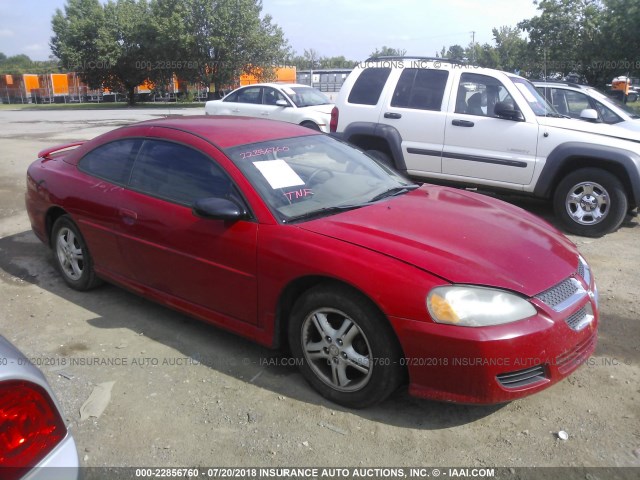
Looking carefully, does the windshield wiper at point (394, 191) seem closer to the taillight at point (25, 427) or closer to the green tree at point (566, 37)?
the taillight at point (25, 427)

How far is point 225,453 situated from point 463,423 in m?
1.28

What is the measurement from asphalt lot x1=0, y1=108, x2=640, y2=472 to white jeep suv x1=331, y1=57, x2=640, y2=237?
2243 mm

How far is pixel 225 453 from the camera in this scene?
2.76 metres

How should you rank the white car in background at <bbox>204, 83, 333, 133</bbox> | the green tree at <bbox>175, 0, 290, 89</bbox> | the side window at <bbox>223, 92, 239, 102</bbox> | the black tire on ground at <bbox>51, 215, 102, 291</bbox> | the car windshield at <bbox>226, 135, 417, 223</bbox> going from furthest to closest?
1. the green tree at <bbox>175, 0, 290, 89</bbox>
2. the side window at <bbox>223, 92, 239, 102</bbox>
3. the white car in background at <bbox>204, 83, 333, 133</bbox>
4. the black tire on ground at <bbox>51, 215, 102, 291</bbox>
5. the car windshield at <bbox>226, 135, 417, 223</bbox>

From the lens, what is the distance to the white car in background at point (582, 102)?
9.12 metres

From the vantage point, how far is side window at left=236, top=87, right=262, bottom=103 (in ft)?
45.7

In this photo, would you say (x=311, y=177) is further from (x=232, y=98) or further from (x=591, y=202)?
(x=232, y=98)

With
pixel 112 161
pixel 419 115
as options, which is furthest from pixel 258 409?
pixel 419 115

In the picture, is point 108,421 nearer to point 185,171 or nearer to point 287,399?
point 287,399

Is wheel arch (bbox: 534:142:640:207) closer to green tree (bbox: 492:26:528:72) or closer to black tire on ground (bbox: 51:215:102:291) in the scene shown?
black tire on ground (bbox: 51:215:102:291)

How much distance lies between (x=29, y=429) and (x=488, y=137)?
626 cm

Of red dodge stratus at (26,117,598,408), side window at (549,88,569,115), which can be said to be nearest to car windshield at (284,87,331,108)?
side window at (549,88,569,115)

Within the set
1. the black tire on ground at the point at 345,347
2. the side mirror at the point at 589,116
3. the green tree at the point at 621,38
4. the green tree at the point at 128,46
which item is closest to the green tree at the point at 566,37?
the green tree at the point at 621,38

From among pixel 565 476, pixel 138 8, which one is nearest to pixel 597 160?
pixel 565 476
